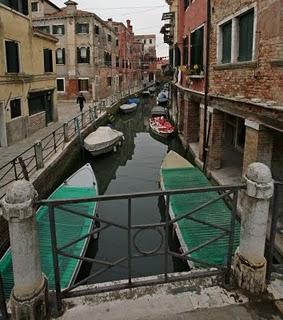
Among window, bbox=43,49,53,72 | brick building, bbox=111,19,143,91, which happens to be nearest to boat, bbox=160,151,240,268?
window, bbox=43,49,53,72

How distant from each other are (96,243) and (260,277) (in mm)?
5832

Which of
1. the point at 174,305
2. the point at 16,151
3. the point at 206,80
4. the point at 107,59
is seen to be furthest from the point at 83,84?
the point at 174,305

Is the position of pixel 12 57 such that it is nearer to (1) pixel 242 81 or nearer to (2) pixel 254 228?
(1) pixel 242 81

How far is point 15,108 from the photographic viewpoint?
15797 mm

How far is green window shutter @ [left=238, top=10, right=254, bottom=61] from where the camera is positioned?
849cm

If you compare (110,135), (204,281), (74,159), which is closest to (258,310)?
(204,281)

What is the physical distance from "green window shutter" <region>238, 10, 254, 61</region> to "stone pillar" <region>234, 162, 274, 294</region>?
6.01 meters

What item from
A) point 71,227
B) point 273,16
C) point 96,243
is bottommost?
point 96,243

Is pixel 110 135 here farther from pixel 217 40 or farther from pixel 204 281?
pixel 204 281

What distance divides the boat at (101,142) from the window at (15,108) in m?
3.69

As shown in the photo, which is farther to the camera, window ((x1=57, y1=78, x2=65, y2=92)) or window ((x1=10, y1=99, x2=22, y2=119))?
window ((x1=57, y1=78, x2=65, y2=92))

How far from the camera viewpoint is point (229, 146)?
15.9 meters

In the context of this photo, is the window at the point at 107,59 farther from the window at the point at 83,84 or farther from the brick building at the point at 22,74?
the brick building at the point at 22,74

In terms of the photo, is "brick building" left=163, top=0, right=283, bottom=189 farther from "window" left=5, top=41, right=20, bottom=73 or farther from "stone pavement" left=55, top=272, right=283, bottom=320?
"window" left=5, top=41, right=20, bottom=73
